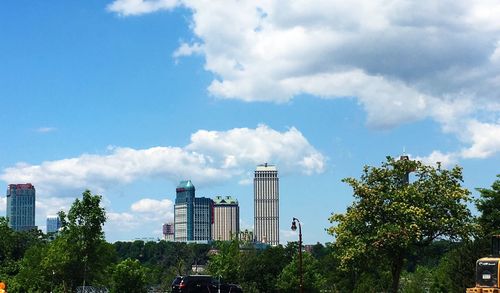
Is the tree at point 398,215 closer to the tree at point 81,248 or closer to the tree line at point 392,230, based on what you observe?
the tree line at point 392,230

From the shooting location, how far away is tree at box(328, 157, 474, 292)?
4191 centimetres

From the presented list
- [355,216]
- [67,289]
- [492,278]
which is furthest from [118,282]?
[492,278]

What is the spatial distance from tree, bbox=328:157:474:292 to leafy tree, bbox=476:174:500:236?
9.70 ft

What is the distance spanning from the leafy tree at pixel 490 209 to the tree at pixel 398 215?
296cm

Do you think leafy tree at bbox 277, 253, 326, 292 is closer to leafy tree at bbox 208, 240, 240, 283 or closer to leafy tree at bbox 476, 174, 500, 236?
leafy tree at bbox 208, 240, 240, 283

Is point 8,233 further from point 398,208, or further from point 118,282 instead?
point 398,208

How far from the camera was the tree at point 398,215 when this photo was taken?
41.9 meters

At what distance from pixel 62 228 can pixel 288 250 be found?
38.9 meters

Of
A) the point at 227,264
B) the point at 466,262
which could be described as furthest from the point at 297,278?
the point at 466,262

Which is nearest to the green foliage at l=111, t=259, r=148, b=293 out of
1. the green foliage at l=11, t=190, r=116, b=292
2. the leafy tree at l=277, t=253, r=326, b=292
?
the green foliage at l=11, t=190, r=116, b=292

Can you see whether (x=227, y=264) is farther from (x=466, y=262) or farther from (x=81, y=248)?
(x=466, y=262)

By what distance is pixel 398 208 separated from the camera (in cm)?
4234

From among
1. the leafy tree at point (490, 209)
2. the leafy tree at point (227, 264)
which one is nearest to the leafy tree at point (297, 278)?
the leafy tree at point (227, 264)

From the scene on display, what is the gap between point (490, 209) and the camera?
4750 cm
